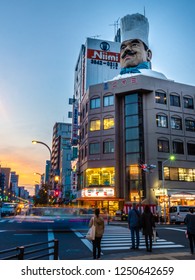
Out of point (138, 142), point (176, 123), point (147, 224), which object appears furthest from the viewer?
point (176, 123)

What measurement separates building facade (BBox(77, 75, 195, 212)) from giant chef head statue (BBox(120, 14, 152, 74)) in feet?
20.1

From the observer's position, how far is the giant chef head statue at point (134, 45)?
167ft

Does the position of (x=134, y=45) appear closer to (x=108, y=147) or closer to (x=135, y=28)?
(x=135, y=28)

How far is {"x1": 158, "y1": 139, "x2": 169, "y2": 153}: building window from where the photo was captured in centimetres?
4315

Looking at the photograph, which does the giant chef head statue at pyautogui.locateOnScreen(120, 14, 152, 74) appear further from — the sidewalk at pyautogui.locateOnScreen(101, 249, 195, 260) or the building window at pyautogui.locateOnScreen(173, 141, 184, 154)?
the sidewalk at pyautogui.locateOnScreen(101, 249, 195, 260)

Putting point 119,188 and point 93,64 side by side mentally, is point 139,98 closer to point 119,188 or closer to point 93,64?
point 119,188

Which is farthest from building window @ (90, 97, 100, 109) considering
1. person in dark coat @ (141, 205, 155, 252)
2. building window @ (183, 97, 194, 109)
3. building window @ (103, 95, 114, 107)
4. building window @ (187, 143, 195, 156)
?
person in dark coat @ (141, 205, 155, 252)

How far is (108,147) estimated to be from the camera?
45.2 m

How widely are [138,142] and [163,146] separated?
3.98 meters

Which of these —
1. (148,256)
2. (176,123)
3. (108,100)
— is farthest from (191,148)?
(148,256)

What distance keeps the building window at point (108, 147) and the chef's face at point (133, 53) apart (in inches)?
616
